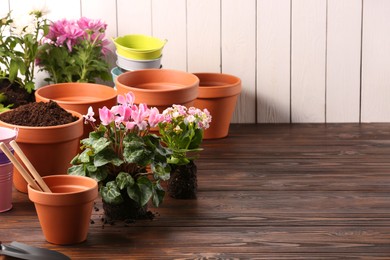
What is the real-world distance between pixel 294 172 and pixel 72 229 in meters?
1.14

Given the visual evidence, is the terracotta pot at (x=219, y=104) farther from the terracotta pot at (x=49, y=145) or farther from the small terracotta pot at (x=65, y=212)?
the small terracotta pot at (x=65, y=212)

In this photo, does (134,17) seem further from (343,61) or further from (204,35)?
(343,61)

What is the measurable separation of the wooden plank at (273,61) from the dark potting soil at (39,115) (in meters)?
1.26

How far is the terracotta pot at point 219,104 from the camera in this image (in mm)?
4508

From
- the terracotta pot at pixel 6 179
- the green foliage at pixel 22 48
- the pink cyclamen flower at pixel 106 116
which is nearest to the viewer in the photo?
the pink cyclamen flower at pixel 106 116

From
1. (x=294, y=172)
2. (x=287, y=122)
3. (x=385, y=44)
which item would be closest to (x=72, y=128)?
(x=294, y=172)

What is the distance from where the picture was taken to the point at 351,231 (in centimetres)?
339

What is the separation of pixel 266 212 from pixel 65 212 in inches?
30.5

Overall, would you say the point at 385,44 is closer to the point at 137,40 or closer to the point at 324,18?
the point at 324,18

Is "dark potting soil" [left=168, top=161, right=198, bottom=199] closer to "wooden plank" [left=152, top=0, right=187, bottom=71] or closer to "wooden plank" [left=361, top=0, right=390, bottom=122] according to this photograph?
"wooden plank" [left=152, top=0, right=187, bottom=71]

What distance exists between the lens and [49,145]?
376cm

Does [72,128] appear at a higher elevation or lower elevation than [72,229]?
higher

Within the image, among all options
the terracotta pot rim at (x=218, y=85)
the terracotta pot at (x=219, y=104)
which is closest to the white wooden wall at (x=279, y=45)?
the terracotta pot rim at (x=218, y=85)

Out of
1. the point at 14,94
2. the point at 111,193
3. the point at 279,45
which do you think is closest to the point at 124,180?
the point at 111,193
